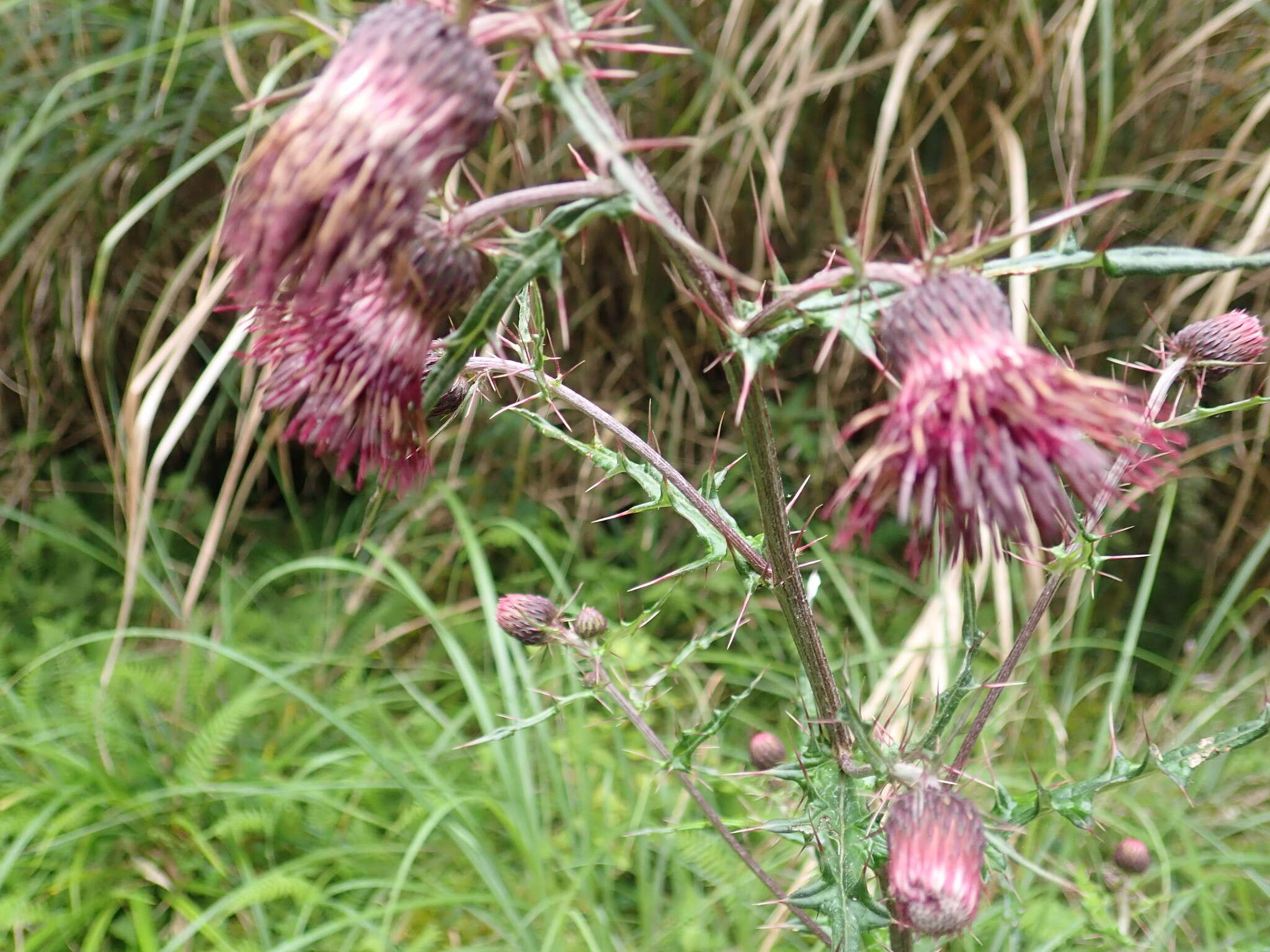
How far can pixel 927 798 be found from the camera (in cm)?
65

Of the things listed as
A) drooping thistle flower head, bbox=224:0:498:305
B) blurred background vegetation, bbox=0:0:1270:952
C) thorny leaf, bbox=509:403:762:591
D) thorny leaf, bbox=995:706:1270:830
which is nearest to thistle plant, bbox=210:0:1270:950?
drooping thistle flower head, bbox=224:0:498:305

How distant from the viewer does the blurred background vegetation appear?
1.82 metres

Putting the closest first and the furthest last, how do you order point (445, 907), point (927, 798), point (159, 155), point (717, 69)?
point (927, 798), point (445, 907), point (717, 69), point (159, 155)

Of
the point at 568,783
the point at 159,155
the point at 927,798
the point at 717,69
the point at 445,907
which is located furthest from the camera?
the point at 159,155

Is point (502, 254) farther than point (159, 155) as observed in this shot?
No

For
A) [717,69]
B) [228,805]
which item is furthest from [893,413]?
[717,69]

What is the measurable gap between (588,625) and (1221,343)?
0.70m

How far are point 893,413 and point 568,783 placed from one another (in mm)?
1575

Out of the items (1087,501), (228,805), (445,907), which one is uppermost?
(1087,501)

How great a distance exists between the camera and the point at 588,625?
3.54ft

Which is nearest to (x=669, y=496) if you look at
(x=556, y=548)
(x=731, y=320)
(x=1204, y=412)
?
(x=731, y=320)

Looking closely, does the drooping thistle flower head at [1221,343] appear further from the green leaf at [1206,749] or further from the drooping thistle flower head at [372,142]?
the drooping thistle flower head at [372,142]

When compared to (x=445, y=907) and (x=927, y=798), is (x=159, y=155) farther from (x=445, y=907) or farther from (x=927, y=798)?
(x=927, y=798)

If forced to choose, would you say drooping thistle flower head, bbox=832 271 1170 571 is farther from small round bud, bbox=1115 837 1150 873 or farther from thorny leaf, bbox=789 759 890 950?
small round bud, bbox=1115 837 1150 873
